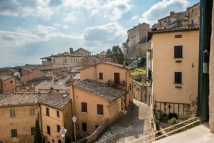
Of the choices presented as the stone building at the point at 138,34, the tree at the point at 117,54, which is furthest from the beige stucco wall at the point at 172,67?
the stone building at the point at 138,34

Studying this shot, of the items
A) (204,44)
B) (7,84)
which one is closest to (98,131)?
(204,44)

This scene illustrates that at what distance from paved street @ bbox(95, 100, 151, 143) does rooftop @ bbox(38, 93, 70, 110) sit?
6.69m

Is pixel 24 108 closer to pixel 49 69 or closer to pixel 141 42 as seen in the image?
pixel 49 69

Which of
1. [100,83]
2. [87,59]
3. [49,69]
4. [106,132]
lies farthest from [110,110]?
[49,69]

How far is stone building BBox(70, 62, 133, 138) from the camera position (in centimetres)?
1808

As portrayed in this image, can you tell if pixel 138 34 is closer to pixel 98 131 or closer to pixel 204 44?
pixel 98 131

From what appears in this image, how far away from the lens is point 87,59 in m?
51.4

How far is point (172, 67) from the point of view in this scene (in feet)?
46.3

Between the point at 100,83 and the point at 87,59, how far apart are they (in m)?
29.5

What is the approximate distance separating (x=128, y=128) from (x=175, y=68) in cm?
765

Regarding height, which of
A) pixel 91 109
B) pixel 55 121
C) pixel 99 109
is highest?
pixel 99 109

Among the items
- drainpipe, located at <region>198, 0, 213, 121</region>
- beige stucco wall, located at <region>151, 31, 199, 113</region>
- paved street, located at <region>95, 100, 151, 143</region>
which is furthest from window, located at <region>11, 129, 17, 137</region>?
drainpipe, located at <region>198, 0, 213, 121</region>

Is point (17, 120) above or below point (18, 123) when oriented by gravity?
above

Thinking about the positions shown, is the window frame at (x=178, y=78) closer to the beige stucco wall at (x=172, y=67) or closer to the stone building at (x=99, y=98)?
the beige stucco wall at (x=172, y=67)
